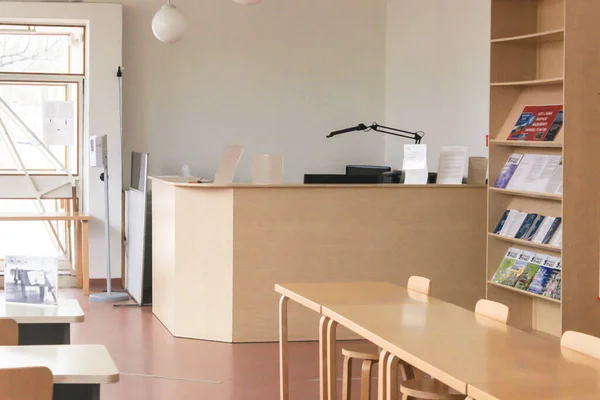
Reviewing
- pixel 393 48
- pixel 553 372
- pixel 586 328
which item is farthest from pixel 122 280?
pixel 553 372

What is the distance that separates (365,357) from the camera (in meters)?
4.55

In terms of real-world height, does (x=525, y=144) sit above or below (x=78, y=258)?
above

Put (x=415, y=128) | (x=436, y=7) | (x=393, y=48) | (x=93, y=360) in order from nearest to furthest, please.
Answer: (x=93, y=360), (x=436, y=7), (x=415, y=128), (x=393, y=48)

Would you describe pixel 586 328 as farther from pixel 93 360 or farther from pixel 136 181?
pixel 136 181

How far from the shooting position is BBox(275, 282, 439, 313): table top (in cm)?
440

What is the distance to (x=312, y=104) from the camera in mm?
10688

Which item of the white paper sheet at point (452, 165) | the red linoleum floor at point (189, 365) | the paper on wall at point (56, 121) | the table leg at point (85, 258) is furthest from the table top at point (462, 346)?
the paper on wall at point (56, 121)

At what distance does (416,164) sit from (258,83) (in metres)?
3.48

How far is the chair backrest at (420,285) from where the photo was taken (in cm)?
475

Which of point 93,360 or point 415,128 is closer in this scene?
point 93,360

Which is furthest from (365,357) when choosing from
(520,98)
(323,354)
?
(520,98)

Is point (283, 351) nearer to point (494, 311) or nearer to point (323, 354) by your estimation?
point (323, 354)

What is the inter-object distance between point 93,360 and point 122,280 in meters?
7.01

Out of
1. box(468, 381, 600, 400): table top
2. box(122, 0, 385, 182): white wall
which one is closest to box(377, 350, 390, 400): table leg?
box(468, 381, 600, 400): table top
